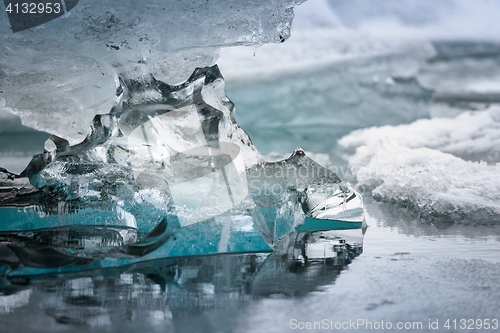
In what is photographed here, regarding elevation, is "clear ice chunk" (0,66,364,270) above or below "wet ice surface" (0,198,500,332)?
above

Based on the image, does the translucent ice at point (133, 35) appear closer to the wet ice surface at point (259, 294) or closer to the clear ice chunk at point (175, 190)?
the clear ice chunk at point (175, 190)

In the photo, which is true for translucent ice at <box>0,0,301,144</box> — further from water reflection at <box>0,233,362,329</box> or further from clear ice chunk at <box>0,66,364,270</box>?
water reflection at <box>0,233,362,329</box>

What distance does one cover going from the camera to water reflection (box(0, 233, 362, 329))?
0.71 metres

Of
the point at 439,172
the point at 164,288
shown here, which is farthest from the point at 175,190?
the point at 439,172

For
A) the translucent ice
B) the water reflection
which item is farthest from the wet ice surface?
the translucent ice

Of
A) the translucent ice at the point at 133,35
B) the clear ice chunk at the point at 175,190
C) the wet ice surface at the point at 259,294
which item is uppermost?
the translucent ice at the point at 133,35

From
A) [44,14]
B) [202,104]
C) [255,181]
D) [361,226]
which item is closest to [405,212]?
[361,226]

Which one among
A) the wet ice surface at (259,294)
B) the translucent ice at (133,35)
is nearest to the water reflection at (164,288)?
the wet ice surface at (259,294)

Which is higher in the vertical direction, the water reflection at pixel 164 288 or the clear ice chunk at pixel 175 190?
the clear ice chunk at pixel 175 190

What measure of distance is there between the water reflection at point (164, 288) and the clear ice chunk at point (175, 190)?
0.08 meters

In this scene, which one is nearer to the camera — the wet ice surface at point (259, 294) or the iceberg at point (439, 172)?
the wet ice surface at point (259, 294)

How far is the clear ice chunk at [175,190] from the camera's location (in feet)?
3.75

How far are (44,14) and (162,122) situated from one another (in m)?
0.34

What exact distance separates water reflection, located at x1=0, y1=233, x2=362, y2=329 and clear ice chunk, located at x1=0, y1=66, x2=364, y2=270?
78mm
